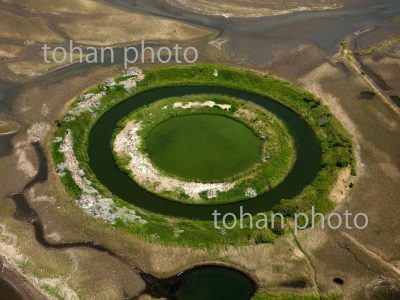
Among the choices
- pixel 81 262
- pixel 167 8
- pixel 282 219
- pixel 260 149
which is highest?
pixel 167 8

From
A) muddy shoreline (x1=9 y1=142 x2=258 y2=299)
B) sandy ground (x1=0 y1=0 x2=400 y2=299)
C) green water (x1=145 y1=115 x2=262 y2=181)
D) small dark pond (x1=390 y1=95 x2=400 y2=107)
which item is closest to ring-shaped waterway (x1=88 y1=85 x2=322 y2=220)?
green water (x1=145 y1=115 x2=262 y2=181)

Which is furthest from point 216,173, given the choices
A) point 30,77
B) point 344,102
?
point 30,77

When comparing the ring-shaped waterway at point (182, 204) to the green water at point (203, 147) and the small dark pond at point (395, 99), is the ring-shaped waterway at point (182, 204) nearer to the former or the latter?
the green water at point (203, 147)

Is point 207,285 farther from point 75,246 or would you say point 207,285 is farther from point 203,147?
point 203,147

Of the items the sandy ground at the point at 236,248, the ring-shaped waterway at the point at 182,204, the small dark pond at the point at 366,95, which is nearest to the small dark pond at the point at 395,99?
the small dark pond at the point at 366,95

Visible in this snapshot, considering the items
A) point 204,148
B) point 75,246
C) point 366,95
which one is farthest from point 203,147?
point 366,95

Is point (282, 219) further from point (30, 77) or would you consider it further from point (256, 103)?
point (30, 77)
